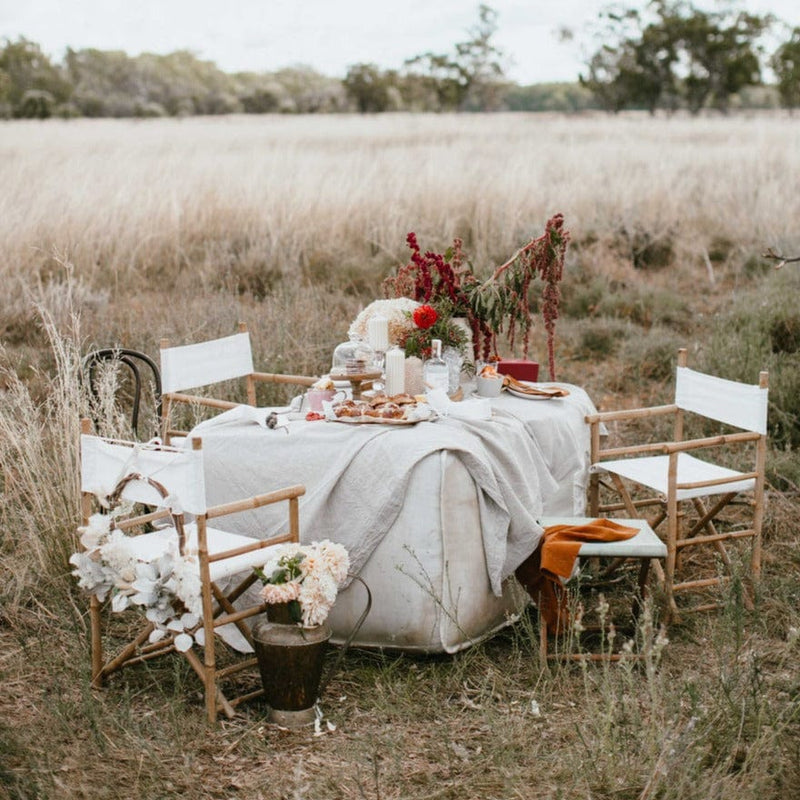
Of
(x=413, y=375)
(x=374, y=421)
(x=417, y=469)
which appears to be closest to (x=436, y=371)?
(x=413, y=375)

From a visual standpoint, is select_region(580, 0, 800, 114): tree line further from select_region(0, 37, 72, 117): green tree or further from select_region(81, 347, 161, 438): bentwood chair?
select_region(81, 347, 161, 438): bentwood chair

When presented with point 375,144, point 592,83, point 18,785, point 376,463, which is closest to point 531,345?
point 376,463

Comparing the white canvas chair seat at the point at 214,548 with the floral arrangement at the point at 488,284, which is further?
the floral arrangement at the point at 488,284

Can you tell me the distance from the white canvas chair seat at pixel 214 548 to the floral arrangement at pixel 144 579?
0.11ft

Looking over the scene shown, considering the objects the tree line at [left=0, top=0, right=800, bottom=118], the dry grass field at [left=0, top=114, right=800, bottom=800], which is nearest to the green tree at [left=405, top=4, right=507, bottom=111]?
the tree line at [left=0, top=0, right=800, bottom=118]

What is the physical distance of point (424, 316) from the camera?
13.5 feet

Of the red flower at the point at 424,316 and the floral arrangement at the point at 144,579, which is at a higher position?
the red flower at the point at 424,316

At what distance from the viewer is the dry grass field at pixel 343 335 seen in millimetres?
2996

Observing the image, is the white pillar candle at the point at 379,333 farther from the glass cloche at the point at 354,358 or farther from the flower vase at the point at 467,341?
the flower vase at the point at 467,341

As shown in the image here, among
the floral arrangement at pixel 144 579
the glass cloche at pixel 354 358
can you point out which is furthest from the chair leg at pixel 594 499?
the floral arrangement at pixel 144 579

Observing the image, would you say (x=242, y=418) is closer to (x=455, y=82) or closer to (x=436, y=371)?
(x=436, y=371)

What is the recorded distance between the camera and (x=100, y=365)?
457 centimetres

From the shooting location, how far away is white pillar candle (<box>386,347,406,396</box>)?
13.4 ft

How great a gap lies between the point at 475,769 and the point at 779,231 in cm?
788
